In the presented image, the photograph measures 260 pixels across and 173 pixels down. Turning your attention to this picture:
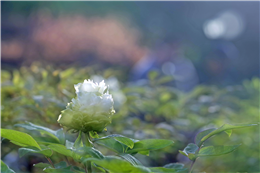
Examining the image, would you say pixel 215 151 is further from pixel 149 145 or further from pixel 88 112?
pixel 88 112

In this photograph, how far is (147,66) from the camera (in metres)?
2.95

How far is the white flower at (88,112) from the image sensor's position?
489 millimetres

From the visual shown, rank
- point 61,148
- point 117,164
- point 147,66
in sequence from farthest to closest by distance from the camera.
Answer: point 147,66, point 61,148, point 117,164

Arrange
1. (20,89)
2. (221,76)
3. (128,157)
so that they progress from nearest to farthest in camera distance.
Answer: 1. (128,157)
2. (20,89)
3. (221,76)

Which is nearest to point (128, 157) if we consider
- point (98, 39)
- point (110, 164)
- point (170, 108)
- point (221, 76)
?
point (110, 164)

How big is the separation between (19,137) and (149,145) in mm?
238

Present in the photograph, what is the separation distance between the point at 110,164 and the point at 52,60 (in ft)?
15.6

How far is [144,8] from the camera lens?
9.90 metres

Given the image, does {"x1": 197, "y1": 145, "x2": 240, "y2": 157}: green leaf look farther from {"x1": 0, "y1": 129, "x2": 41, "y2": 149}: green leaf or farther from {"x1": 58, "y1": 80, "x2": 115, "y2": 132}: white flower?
{"x1": 0, "y1": 129, "x2": 41, "y2": 149}: green leaf

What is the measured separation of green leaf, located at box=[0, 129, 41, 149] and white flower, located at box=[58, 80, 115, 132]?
59mm

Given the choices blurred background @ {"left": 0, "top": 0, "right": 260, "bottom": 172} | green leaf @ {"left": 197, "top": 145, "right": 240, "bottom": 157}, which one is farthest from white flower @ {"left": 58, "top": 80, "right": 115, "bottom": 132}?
blurred background @ {"left": 0, "top": 0, "right": 260, "bottom": 172}

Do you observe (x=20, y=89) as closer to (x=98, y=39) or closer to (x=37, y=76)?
(x=37, y=76)

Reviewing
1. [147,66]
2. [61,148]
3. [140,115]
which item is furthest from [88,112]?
[147,66]

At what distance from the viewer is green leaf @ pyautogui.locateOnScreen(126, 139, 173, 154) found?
19.9 inches
